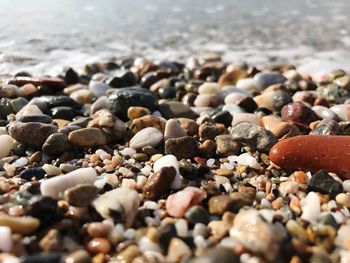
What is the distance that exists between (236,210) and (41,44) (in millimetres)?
4423

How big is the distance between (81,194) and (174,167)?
513 millimetres

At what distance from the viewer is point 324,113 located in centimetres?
322

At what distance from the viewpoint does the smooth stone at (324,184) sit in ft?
6.95

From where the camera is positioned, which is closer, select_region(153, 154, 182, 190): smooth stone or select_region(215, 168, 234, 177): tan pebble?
select_region(153, 154, 182, 190): smooth stone

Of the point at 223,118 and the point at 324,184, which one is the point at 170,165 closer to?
the point at 324,184

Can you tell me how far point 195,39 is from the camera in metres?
6.62

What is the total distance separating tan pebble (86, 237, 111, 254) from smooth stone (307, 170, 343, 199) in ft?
Answer: 3.44

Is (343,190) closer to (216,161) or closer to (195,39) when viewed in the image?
(216,161)

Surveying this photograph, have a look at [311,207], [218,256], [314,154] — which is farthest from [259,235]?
[314,154]

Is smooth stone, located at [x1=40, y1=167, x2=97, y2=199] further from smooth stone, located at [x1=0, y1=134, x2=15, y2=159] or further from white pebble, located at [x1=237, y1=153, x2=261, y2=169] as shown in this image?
white pebble, located at [x1=237, y1=153, x2=261, y2=169]

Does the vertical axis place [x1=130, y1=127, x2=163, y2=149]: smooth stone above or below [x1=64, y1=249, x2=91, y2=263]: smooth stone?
below

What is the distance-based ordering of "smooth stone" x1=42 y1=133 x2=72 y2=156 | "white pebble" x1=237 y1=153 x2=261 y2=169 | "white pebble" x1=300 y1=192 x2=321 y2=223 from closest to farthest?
"white pebble" x1=300 y1=192 x2=321 y2=223 < "white pebble" x1=237 y1=153 x2=261 y2=169 < "smooth stone" x1=42 y1=133 x2=72 y2=156

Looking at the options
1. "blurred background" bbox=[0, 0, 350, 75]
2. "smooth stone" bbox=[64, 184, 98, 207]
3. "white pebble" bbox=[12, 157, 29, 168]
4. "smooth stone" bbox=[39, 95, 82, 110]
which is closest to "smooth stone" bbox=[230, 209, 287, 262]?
"smooth stone" bbox=[64, 184, 98, 207]

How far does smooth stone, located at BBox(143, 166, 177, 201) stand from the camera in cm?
209
